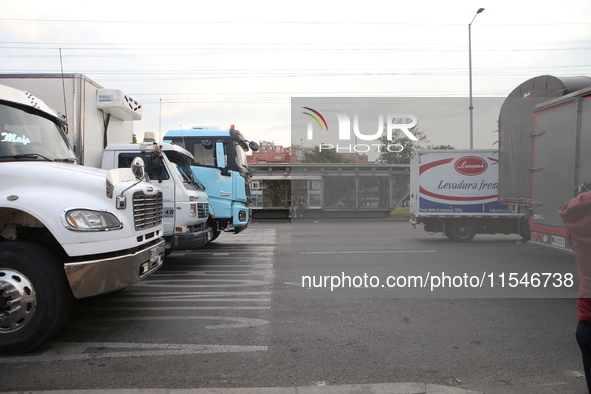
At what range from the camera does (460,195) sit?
1359cm

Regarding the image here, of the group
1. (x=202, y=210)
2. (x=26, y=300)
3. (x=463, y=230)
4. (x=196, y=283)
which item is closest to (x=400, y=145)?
(x=463, y=230)

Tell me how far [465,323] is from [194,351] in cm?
316

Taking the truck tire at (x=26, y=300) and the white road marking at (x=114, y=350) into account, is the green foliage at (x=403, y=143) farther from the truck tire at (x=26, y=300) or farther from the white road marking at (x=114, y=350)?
the truck tire at (x=26, y=300)

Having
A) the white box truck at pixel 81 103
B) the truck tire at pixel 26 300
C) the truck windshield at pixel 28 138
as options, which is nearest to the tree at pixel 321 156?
the white box truck at pixel 81 103

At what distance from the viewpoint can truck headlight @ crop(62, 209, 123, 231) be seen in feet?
13.5

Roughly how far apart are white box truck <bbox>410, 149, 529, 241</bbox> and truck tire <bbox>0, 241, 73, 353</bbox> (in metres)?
11.7

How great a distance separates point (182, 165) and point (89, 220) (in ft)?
15.4

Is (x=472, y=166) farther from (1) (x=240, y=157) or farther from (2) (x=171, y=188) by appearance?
(2) (x=171, y=188)

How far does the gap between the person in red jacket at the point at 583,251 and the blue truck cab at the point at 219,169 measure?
850cm

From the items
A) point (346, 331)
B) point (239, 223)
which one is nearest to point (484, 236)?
point (239, 223)

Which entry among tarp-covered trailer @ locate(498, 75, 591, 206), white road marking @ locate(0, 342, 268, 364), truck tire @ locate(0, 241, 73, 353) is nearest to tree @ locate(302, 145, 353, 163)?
tarp-covered trailer @ locate(498, 75, 591, 206)

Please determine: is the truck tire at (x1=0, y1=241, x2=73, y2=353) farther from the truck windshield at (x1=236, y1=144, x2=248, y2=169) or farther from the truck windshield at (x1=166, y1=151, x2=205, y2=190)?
the truck windshield at (x1=236, y1=144, x2=248, y2=169)

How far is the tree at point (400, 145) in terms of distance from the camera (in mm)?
15789

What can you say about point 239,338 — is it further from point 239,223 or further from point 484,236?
point 484,236
